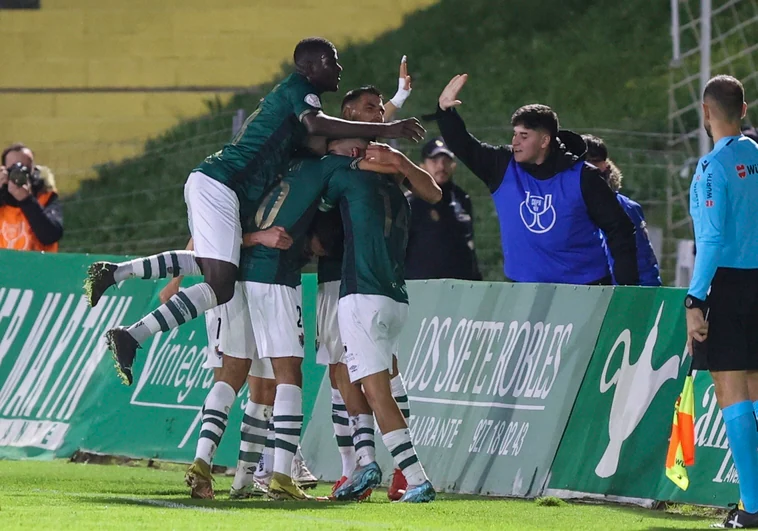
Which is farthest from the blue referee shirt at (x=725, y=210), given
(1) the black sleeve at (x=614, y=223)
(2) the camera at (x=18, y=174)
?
(2) the camera at (x=18, y=174)

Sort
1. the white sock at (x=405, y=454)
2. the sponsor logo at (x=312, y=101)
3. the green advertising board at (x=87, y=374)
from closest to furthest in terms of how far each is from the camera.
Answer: the white sock at (x=405, y=454) < the sponsor logo at (x=312, y=101) < the green advertising board at (x=87, y=374)

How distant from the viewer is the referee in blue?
287 inches

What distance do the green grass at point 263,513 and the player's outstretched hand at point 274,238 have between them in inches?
56.3

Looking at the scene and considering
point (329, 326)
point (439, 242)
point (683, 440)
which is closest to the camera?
point (683, 440)

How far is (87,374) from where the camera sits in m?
12.5

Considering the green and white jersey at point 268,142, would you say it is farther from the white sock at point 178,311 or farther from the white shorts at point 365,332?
the white shorts at point 365,332

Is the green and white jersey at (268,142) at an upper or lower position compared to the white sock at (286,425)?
upper

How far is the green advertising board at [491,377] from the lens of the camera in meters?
9.35

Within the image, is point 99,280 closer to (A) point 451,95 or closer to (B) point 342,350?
(B) point 342,350

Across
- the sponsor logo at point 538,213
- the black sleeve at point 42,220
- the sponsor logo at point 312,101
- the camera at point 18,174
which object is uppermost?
the camera at point 18,174

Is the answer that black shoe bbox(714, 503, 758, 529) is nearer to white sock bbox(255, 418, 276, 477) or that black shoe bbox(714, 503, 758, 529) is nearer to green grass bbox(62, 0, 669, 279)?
white sock bbox(255, 418, 276, 477)

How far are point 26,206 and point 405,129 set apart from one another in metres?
6.43

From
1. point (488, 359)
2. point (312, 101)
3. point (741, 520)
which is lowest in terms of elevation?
point (741, 520)

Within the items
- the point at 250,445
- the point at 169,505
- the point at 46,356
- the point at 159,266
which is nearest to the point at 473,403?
the point at 250,445
